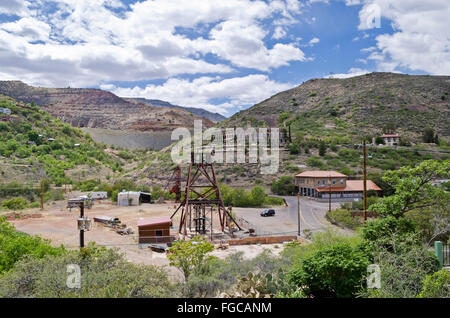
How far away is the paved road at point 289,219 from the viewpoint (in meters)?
25.2

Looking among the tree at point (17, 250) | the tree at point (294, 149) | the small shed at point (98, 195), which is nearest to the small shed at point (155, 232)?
the tree at point (17, 250)

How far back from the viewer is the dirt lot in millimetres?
18391

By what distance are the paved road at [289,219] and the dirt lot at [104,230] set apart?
4955 mm

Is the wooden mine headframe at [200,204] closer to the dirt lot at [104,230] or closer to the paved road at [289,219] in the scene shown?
the dirt lot at [104,230]

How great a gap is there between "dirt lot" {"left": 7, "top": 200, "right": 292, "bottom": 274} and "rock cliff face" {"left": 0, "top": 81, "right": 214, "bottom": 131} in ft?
389

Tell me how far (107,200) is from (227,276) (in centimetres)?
3865

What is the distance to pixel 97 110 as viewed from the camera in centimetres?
17775

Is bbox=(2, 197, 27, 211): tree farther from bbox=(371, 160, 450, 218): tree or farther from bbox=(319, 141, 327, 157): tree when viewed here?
bbox=(319, 141, 327, 157): tree

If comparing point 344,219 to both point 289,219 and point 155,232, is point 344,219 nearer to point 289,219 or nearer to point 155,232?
point 289,219

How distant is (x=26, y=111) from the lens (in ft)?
268

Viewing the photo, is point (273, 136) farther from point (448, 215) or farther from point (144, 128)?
point (144, 128)

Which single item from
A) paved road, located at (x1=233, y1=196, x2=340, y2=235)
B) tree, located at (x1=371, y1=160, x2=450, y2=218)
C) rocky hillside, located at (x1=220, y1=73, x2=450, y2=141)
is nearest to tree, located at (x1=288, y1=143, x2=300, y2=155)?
rocky hillside, located at (x1=220, y1=73, x2=450, y2=141)

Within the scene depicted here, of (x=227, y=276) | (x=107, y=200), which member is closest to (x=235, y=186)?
(x=107, y=200)

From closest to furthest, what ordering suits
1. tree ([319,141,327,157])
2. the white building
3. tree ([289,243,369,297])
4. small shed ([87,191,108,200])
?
tree ([289,243,369,297])
small shed ([87,191,108,200])
tree ([319,141,327,157])
the white building
